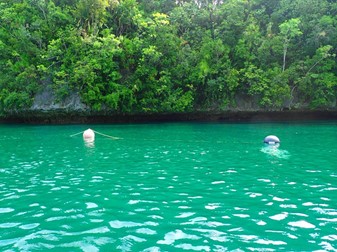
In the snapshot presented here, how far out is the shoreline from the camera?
33812 mm

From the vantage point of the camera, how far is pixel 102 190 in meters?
8.59

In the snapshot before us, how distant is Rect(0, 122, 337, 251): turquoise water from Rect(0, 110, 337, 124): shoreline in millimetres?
19616

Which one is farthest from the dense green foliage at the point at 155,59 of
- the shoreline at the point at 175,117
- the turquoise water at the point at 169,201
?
the turquoise water at the point at 169,201

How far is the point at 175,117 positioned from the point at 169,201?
28943mm

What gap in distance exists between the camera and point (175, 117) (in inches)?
1433

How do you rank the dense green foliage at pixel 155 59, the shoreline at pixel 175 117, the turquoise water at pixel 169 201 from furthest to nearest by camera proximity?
1. the shoreline at pixel 175 117
2. the dense green foliage at pixel 155 59
3. the turquoise water at pixel 169 201

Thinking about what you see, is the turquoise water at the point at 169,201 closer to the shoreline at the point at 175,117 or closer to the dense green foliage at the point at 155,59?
the dense green foliage at the point at 155,59

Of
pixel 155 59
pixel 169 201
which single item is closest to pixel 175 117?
pixel 155 59

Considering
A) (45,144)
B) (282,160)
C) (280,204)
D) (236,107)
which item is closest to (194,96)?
(236,107)

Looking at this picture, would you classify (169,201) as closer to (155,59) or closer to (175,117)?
(155,59)

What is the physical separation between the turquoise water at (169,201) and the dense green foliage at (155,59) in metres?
17.4

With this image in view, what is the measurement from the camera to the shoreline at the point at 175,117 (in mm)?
33812

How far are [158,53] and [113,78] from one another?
16.6 ft

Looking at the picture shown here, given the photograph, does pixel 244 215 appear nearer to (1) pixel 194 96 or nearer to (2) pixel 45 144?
(2) pixel 45 144
